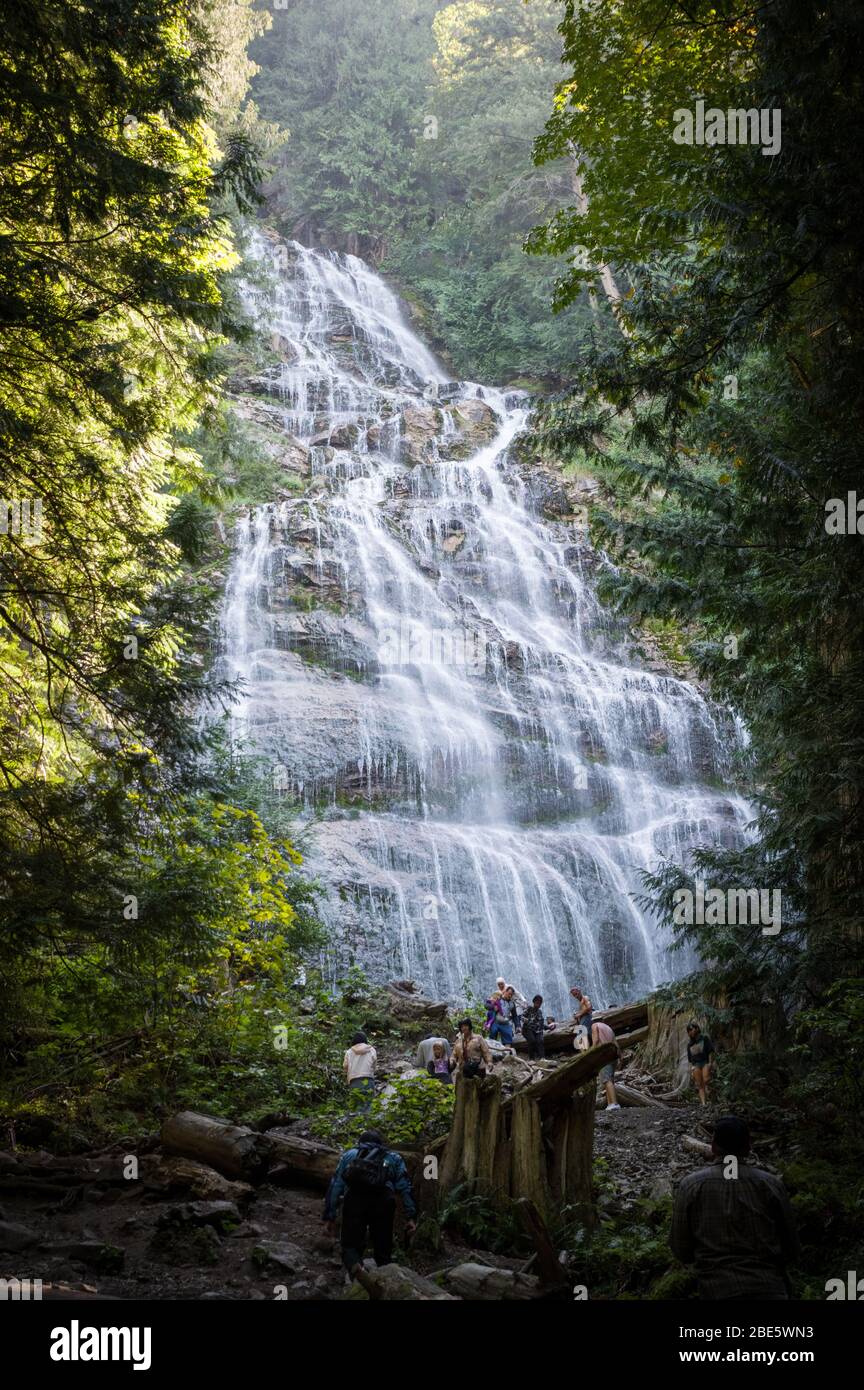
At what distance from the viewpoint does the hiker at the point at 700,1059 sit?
1017cm

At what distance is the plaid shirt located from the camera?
3.90m

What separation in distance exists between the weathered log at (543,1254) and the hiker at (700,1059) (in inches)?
174

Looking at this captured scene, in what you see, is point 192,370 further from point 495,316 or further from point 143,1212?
point 495,316

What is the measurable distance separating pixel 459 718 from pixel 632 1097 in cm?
1316

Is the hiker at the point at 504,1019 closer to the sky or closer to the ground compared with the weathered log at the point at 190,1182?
closer to the sky

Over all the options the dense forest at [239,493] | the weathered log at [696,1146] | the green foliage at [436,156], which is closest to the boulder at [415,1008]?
the dense forest at [239,493]

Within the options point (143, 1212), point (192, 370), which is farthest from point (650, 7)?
point (143, 1212)

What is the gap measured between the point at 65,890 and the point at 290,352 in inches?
1345

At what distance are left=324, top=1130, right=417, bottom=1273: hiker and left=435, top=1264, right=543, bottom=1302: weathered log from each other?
1.46 feet

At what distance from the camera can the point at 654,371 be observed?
7.27 metres

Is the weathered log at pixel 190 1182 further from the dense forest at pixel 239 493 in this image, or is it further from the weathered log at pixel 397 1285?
the weathered log at pixel 397 1285

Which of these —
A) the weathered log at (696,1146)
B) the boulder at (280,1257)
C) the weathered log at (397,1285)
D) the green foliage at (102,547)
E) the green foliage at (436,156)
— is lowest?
the boulder at (280,1257)

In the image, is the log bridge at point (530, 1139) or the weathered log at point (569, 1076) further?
the log bridge at point (530, 1139)

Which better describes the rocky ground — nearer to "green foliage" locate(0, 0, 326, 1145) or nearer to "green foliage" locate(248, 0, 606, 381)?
"green foliage" locate(0, 0, 326, 1145)
